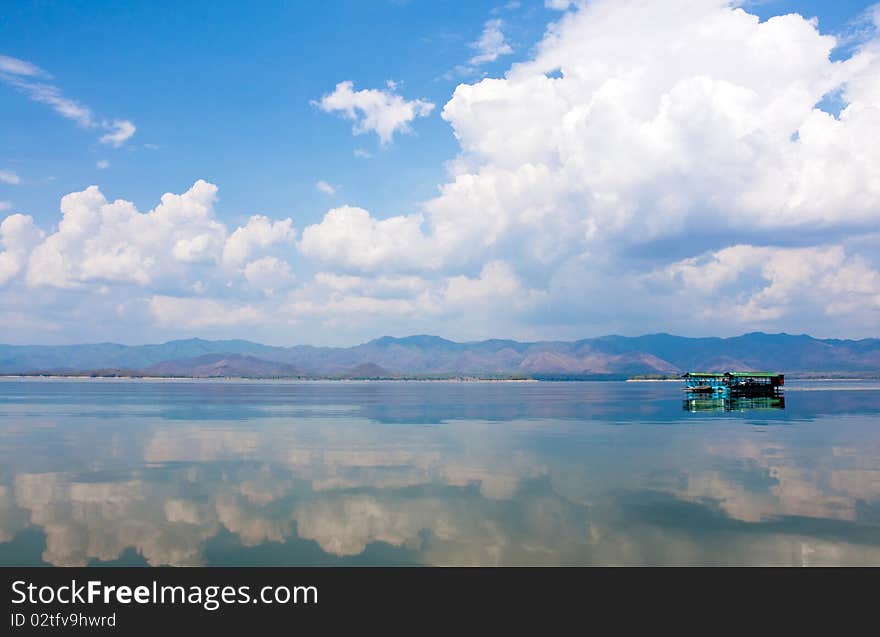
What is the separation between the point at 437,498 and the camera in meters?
30.1

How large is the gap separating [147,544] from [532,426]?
49.2m

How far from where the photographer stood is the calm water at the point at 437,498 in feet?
72.4

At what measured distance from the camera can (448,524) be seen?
2539 centimetres

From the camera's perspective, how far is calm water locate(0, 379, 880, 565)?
22.1m

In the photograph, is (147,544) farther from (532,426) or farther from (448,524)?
(532,426)

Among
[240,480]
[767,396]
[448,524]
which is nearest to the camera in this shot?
[448,524]
